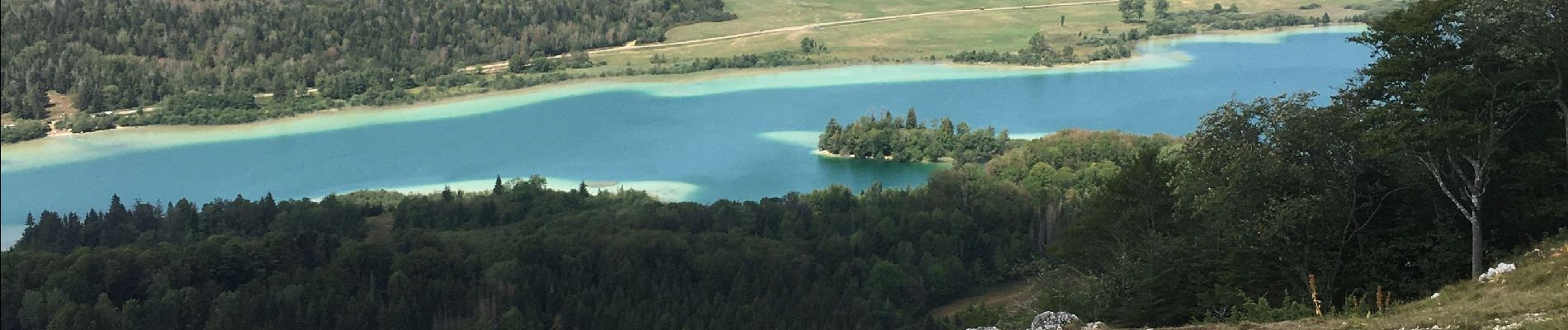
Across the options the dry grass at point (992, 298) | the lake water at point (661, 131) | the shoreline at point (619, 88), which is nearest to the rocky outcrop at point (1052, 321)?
the dry grass at point (992, 298)

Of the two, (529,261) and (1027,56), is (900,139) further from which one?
(529,261)

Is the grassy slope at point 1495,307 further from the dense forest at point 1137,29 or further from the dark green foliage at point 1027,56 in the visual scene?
the dense forest at point 1137,29

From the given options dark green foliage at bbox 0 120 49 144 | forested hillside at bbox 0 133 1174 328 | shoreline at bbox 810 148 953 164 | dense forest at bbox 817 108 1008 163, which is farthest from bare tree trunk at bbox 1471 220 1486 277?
dark green foliage at bbox 0 120 49 144

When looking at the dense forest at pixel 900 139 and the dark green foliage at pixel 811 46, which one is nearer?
the dense forest at pixel 900 139

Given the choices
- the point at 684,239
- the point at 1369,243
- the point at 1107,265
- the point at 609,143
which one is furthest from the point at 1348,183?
the point at 609,143

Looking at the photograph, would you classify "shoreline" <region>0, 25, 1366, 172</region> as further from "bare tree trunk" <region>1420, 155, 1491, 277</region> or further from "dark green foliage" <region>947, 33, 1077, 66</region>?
"bare tree trunk" <region>1420, 155, 1491, 277</region>

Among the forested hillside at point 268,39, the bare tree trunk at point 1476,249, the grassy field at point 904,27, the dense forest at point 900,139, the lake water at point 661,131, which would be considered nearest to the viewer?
the bare tree trunk at point 1476,249

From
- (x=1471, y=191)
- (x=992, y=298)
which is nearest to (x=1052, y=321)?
(x=1471, y=191)
